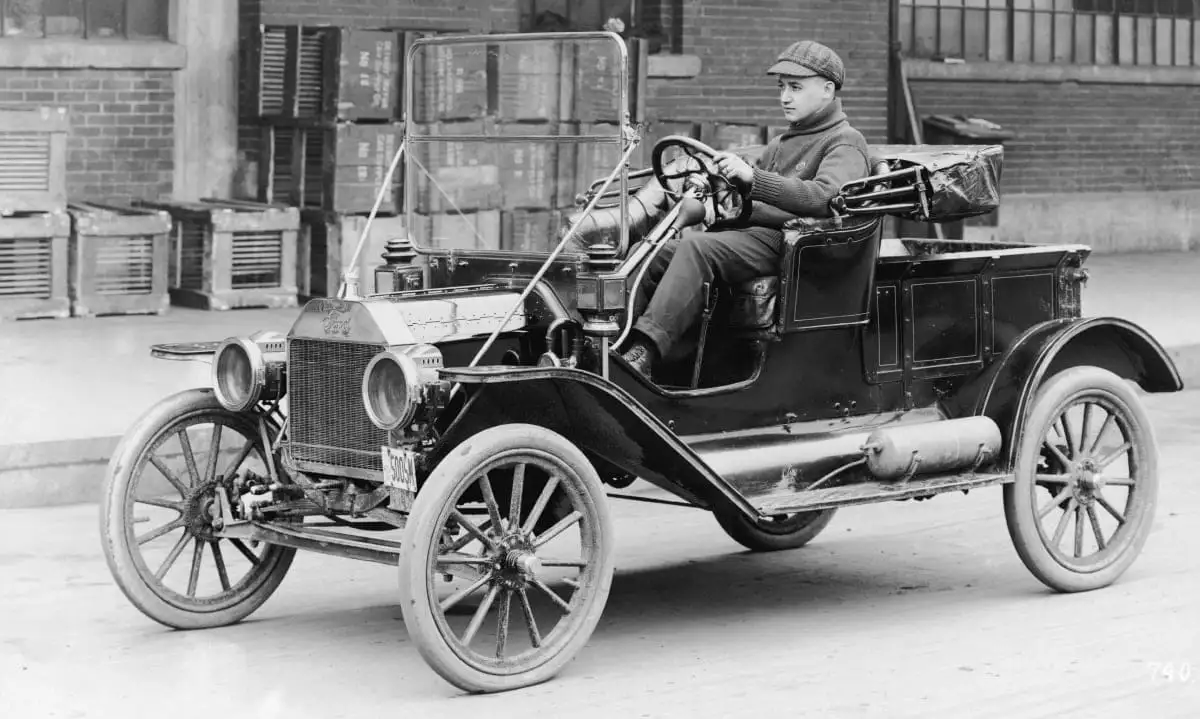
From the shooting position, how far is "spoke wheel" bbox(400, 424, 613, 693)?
542 cm

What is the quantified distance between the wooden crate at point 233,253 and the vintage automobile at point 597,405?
19.9 ft

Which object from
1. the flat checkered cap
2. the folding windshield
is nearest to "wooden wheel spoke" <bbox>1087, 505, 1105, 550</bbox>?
the flat checkered cap

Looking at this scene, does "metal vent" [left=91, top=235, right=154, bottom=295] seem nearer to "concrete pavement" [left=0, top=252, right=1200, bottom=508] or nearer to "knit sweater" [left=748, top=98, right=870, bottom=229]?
"concrete pavement" [left=0, top=252, right=1200, bottom=508]

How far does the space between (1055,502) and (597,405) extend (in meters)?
1.90

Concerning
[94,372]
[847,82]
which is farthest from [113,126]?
[847,82]

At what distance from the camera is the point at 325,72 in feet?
45.4

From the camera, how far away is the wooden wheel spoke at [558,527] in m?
5.69

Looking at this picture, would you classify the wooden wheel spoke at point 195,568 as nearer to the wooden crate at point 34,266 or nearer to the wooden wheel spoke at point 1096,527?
the wooden wheel spoke at point 1096,527

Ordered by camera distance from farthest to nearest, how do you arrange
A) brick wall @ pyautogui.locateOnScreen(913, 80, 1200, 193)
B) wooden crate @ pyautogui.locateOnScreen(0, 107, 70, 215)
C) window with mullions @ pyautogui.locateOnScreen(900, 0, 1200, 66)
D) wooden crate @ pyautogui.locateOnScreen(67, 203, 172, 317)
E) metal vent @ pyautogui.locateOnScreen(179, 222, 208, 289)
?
brick wall @ pyautogui.locateOnScreen(913, 80, 1200, 193), window with mullions @ pyautogui.locateOnScreen(900, 0, 1200, 66), metal vent @ pyautogui.locateOnScreen(179, 222, 208, 289), wooden crate @ pyautogui.locateOnScreen(67, 203, 172, 317), wooden crate @ pyautogui.locateOnScreen(0, 107, 70, 215)

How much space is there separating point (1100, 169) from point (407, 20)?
804 cm

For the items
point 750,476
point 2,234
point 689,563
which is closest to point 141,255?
point 2,234

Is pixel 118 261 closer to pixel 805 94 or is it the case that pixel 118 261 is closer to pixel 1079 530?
pixel 805 94

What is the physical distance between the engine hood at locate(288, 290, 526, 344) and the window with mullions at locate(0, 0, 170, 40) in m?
8.39

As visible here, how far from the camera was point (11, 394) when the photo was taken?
9.97 metres
